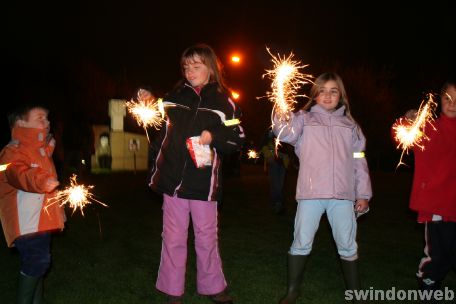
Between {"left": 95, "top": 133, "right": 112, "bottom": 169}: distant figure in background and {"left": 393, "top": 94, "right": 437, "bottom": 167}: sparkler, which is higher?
{"left": 393, "top": 94, "right": 437, "bottom": 167}: sparkler

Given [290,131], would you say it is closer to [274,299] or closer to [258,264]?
[274,299]

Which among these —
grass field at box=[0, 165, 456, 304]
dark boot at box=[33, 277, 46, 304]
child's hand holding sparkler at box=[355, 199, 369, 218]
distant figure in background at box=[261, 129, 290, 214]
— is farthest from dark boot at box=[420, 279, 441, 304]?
distant figure in background at box=[261, 129, 290, 214]

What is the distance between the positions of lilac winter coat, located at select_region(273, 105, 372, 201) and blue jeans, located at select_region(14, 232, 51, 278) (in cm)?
215

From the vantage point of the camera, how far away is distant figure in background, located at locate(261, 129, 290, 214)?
29.5 feet

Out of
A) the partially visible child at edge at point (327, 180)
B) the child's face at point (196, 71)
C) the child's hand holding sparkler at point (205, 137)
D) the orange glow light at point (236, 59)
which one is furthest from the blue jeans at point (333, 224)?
the orange glow light at point (236, 59)

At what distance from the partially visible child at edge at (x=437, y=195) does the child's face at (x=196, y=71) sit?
2057mm

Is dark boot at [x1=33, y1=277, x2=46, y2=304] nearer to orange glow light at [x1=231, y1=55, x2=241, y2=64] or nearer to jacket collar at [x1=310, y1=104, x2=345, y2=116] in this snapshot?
jacket collar at [x1=310, y1=104, x2=345, y2=116]

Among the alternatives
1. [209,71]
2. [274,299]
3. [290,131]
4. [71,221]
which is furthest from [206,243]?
[71,221]

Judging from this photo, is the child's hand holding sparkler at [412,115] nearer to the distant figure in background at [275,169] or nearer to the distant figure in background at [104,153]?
the distant figure in background at [275,169]

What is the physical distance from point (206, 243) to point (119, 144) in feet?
88.3

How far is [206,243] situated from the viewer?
12.8ft

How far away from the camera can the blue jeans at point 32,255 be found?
350cm

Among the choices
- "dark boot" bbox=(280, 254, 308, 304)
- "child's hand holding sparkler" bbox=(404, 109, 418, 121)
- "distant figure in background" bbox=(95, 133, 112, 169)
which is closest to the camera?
"dark boot" bbox=(280, 254, 308, 304)

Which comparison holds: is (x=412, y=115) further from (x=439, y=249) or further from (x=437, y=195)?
(x=439, y=249)
